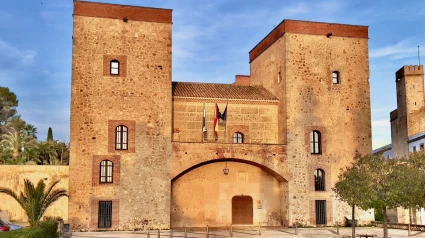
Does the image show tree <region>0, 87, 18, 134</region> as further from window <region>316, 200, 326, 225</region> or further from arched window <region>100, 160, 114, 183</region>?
window <region>316, 200, 326, 225</region>

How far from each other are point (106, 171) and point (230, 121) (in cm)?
819

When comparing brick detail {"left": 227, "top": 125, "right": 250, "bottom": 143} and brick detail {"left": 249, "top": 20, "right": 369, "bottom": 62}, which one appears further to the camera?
brick detail {"left": 249, "top": 20, "right": 369, "bottom": 62}

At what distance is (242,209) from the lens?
30.9 meters

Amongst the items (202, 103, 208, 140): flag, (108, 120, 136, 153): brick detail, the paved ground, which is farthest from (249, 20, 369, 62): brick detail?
the paved ground

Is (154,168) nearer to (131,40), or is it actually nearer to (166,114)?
(166,114)

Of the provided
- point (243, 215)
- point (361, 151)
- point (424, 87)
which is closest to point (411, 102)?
point (424, 87)

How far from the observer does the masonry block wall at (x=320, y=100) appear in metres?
Answer: 29.4

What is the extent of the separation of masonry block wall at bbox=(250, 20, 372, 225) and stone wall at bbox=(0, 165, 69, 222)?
1349 cm

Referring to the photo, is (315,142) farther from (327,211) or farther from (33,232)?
(33,232)

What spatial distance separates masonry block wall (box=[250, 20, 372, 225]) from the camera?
29391mm

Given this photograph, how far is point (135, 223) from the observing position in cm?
2659

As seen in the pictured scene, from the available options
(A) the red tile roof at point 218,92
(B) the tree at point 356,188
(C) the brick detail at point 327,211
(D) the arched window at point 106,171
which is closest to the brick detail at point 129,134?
(D) the arched window at point 106,171

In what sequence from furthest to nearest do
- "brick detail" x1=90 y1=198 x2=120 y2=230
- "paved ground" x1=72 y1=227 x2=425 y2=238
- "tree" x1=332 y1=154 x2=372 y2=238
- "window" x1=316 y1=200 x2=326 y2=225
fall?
1. "window" x1=316 y1=200 x2=326 y2=225
2. "brick detail" x1=90 y1=198 x2=120 y2=230
3. "paved ground" x1=72 y1=227 x2=425 y2=238
4. "tree" x1=332 y1=154 x2=372 y2=238

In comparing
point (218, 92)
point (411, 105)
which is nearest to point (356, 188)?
point (218, 92)
